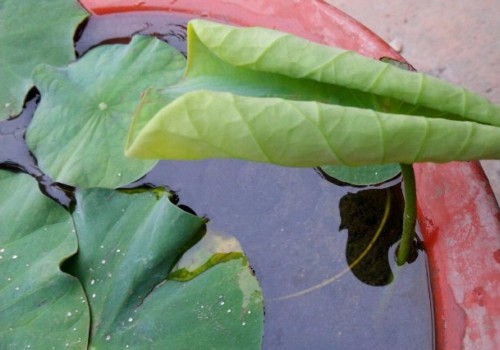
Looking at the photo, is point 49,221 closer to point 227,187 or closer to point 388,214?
point 227,187

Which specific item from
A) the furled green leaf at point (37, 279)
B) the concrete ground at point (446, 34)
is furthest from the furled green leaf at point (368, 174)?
the concrete ground at point (446, 34)

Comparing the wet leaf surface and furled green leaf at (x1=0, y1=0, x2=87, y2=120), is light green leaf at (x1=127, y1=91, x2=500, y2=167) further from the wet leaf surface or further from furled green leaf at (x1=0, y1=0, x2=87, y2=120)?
furled green leaf at (x1=0, y1=0, x2=87, y2=120)

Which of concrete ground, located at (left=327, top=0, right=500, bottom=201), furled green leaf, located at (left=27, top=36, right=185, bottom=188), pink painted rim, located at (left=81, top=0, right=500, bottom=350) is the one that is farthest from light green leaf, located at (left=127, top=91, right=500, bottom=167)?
concrete ground, located at (left=327, top=0, right=500, bottom=201)

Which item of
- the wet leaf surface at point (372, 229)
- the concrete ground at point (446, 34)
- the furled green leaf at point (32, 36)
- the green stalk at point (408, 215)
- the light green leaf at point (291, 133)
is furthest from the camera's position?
the concrete ground at point (446, 34)

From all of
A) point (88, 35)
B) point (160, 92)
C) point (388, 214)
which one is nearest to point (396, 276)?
point (388, 214)

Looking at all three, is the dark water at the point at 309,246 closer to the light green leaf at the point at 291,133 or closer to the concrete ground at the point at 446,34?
the light green leaf at the point at 291,133

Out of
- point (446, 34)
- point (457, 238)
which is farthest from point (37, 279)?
point (446, 34)
